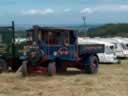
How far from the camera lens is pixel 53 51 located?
20.9m

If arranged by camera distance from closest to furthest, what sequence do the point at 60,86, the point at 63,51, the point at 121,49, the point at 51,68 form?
1. the point at 60,86
2. the point at 51,68
3. the point at 63,51
4. the point at 121,49

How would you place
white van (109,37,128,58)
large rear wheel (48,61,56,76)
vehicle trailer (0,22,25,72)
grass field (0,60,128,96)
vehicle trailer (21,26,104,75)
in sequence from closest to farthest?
1. grass field (0,60,128,96)
2. large rear wheel (48,61,56,76)
3. vehicle trailer (21,26,104,75)
4. vehicle trailer (0,22,25,72)
5. white van (109,37,128,58)

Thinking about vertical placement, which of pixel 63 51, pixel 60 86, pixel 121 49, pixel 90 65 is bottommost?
pixel 121 49

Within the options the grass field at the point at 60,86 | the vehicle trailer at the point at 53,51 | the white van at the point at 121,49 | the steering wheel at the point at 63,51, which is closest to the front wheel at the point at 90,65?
the vehicle trailer at the point at 53,51

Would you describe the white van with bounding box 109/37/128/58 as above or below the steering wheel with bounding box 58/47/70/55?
below

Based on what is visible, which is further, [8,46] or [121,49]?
[121,49]

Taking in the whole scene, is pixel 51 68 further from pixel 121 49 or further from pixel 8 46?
pixel 121 49

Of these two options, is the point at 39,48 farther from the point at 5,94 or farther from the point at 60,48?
the point at 5,94

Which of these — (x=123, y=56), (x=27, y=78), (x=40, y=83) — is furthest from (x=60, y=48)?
(x=123, y=56)

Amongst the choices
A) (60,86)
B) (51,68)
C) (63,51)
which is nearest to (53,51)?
(63,51)

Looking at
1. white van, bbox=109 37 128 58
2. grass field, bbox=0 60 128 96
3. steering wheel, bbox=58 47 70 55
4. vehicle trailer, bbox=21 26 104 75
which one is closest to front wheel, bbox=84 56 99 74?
vehicle trailer, bbox=21 26 104 75

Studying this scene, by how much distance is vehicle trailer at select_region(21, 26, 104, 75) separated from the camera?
67.7 ft

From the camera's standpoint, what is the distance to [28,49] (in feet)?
69.2

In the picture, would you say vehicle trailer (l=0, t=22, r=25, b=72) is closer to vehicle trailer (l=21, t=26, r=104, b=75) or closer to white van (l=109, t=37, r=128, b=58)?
vehicle trailer (l=21, t=26, r=104, b=75)
